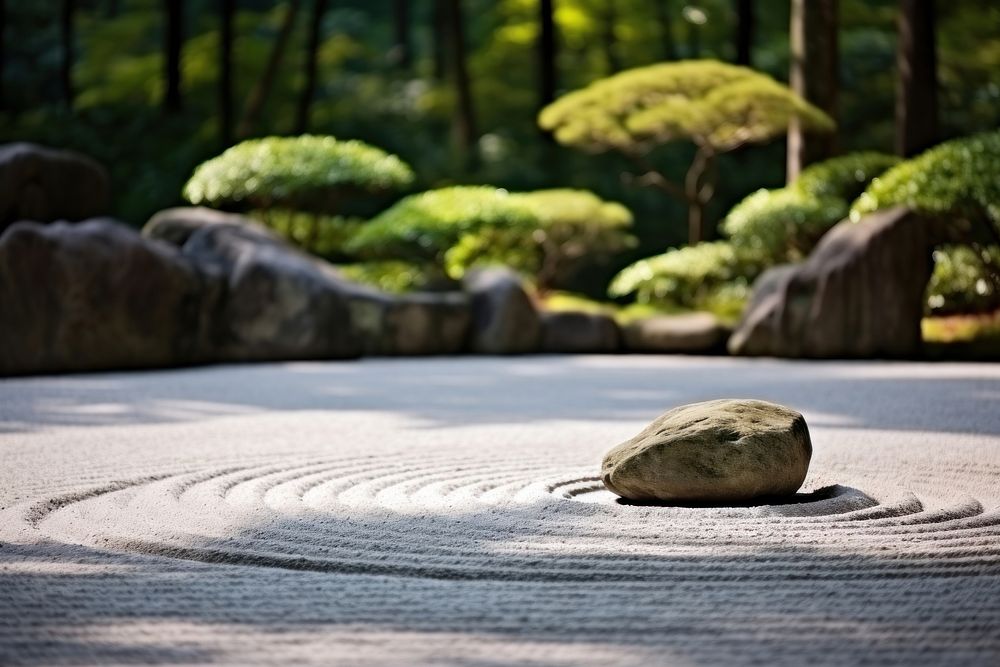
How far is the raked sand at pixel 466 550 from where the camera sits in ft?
5.85

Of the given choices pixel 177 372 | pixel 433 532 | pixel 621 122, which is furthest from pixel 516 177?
pixel 433 532

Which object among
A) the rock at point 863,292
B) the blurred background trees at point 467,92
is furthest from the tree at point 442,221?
the rock at point 863,292

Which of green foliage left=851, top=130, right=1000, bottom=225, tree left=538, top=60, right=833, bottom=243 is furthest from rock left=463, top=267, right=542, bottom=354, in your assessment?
green foliage left=851, top=130, right=1000, bottom=225

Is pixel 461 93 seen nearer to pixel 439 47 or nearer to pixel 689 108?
pixel 439 47

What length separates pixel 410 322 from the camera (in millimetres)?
10180

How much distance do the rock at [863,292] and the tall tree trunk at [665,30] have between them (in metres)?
9.83

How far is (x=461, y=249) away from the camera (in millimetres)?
12555

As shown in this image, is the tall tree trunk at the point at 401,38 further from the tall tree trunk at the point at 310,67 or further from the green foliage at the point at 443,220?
the green foliage at the point at 443,220

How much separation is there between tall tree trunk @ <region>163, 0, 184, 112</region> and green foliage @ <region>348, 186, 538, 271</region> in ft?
22.3

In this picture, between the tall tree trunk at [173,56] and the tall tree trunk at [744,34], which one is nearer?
the tall tree trunk at [744,34]

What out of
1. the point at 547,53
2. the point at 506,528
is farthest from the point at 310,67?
the point at 506,528

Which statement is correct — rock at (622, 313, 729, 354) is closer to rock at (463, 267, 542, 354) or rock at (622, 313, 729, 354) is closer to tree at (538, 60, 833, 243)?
rock at (463, 267, 542, 354)

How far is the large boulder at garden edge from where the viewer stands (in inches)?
358

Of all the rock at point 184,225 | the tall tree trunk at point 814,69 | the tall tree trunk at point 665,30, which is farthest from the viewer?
the tall tree trunk at point 665,30
